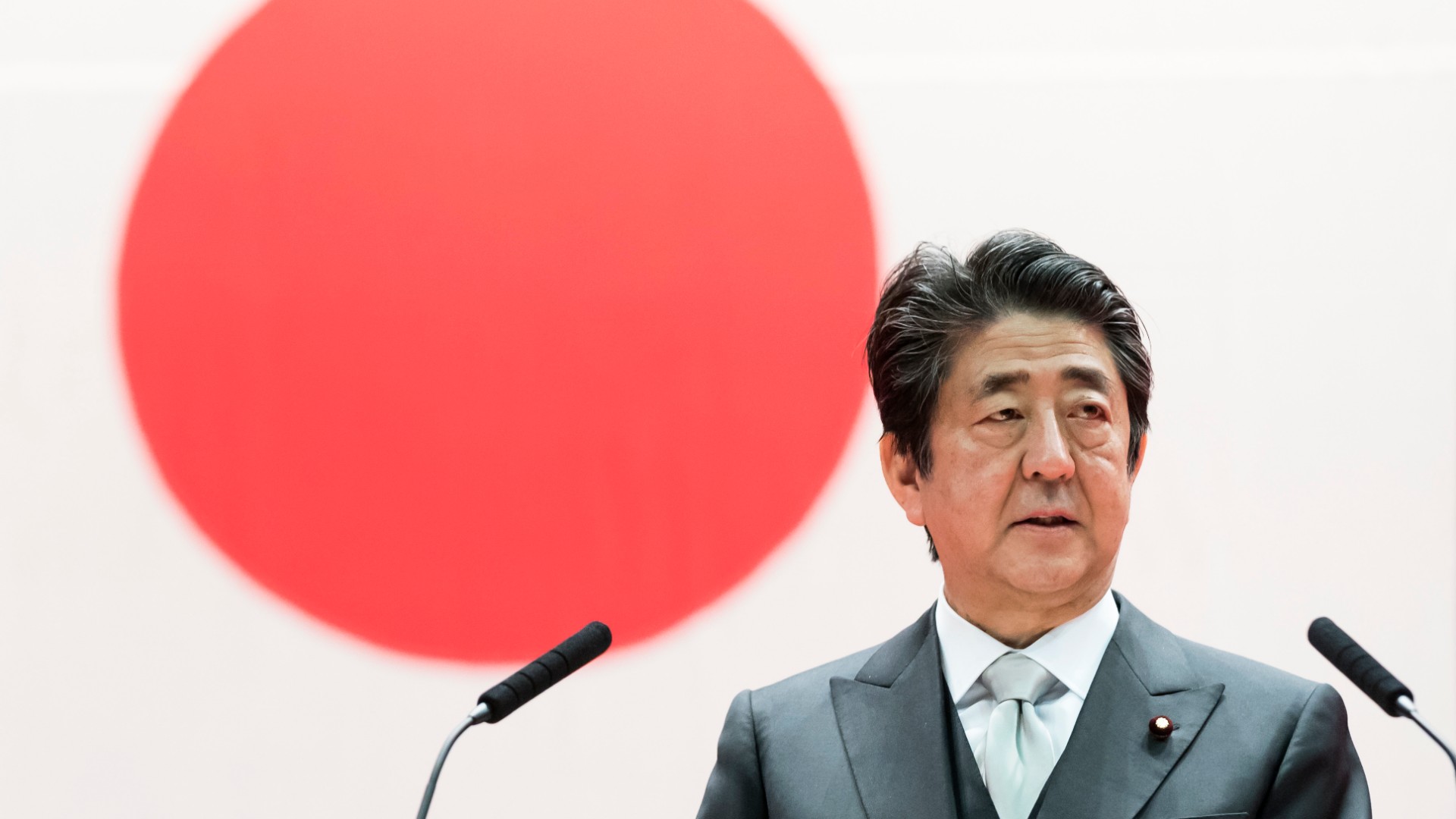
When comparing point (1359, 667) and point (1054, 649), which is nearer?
point (1359, 667)

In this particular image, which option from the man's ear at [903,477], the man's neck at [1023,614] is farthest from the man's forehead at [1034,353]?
the man's neck at [1023,614]

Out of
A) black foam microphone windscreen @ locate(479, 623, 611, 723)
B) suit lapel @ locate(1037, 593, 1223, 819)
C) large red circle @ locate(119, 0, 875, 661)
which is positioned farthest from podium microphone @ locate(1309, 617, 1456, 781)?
large red circle @ locate(119, 0, 875, 661)

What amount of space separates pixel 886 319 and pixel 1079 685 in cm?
51

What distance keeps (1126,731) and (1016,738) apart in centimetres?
12

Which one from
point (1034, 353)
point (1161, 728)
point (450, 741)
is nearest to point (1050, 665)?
point (1161, 728)

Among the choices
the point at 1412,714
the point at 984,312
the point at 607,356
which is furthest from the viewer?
the point at 607,356

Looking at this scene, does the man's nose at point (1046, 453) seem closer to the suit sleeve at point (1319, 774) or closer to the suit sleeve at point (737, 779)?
the suit sleeve at point (1319, 774)

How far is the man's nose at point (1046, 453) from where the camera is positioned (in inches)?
55.0

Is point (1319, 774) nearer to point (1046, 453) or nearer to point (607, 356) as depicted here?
point (1046, 453)

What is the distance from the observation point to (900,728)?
1.45m

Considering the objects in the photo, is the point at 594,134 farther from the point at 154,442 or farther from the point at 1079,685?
the point at 1079,685

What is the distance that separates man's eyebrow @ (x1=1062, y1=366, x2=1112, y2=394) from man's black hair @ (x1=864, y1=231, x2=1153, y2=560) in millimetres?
58

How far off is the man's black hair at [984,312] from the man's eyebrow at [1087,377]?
0.06 meters

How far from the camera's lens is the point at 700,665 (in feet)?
6.95
